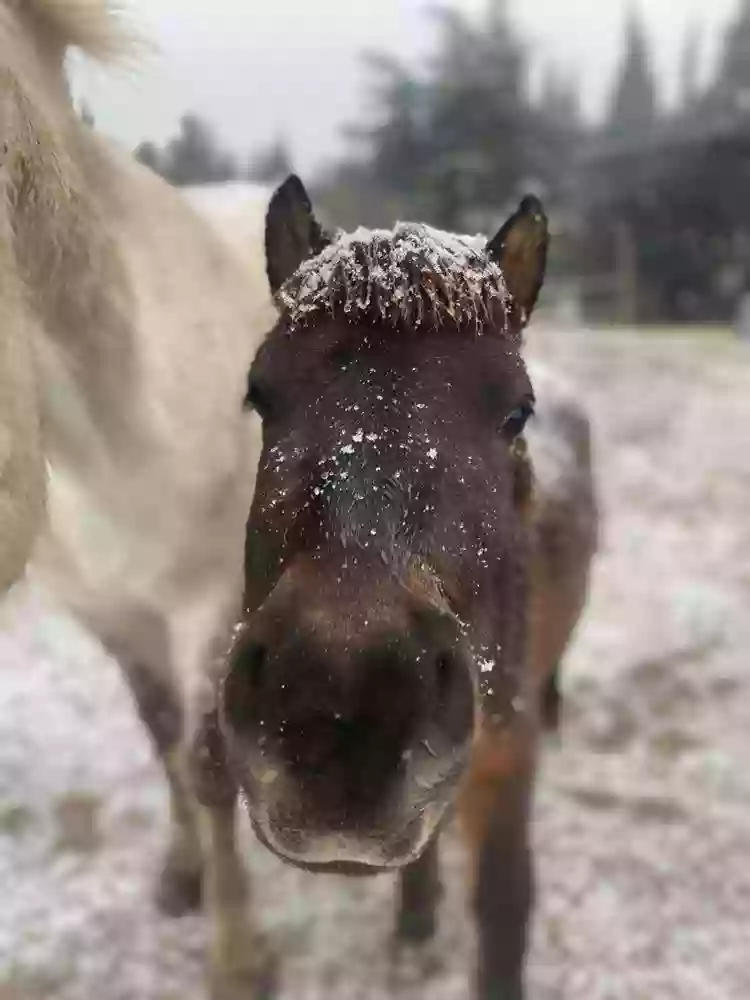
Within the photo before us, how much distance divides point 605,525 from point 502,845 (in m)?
3.31

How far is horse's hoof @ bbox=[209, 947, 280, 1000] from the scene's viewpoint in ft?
6.38

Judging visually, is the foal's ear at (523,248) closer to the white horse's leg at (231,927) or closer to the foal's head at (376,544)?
the foal's head at (376,544)

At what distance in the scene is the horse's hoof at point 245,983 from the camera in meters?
1.94

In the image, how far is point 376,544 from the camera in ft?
2.90

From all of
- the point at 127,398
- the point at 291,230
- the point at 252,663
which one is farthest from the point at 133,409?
the point at 252,663

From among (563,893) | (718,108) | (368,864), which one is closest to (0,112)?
(368,864)

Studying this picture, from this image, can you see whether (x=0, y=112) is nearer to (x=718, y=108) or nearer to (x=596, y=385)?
(x=596, y=385)

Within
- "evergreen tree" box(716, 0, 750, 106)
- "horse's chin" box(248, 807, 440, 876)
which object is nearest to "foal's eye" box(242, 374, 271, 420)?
"horse's chin" box(248, 807, 440, 876)

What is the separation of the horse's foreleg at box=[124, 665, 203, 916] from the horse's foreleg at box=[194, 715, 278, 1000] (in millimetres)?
253

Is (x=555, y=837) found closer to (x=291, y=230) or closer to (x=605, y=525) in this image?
(x=291, y=230)

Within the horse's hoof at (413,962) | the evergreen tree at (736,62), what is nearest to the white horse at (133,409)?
the horse's hoof at (413,962)

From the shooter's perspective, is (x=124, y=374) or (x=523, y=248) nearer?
(x=523, y=248)

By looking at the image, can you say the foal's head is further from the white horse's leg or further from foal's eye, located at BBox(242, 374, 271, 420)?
the white horse's leg

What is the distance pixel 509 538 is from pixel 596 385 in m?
5.50
